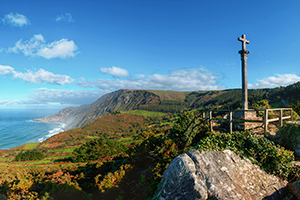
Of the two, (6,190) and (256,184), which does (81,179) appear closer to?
(6,190)

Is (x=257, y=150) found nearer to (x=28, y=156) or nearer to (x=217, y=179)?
(x=217, y=179)

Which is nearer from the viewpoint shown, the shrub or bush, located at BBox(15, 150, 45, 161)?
the shrub

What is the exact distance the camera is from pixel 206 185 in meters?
4.45

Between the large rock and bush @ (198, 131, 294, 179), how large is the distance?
0.25 meters

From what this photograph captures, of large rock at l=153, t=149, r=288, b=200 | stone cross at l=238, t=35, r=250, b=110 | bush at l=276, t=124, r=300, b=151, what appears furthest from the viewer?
stone cross at l=238, t=35, r=250, b=110

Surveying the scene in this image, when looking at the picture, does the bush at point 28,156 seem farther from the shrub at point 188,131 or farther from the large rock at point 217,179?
the large rock at point 217,179

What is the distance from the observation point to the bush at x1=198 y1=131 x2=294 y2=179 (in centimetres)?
582

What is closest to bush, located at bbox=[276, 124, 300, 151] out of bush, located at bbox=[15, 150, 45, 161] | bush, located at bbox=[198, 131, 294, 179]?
bush, located at bbox=[198, 131, 294, 179]

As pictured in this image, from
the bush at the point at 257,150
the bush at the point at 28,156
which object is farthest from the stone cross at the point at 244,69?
the bush at the point at 28,156

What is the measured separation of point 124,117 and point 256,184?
187m

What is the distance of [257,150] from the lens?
20.3 feet

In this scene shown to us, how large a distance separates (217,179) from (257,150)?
292 centimetres

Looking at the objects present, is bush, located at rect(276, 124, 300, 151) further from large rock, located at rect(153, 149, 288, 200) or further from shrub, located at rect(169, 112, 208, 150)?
shrub, located at rect(169, 112, 208, 150)

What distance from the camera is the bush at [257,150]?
5.82 metres
